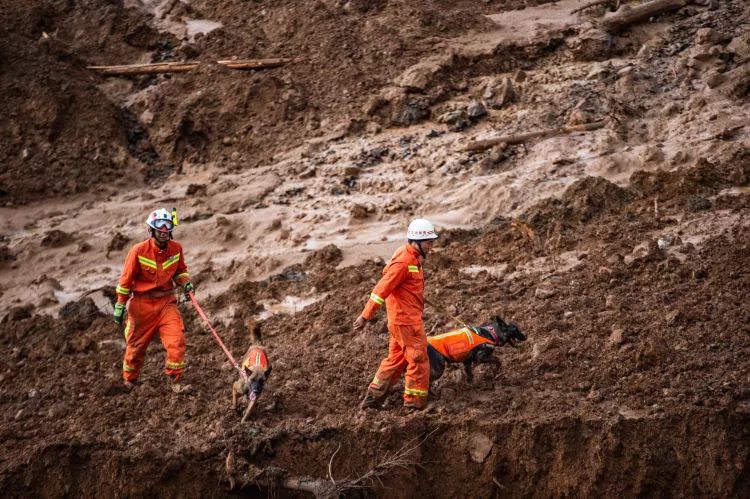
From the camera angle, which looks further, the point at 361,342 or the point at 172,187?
the point at 172,187

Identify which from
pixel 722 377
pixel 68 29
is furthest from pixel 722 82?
pixel 68 29

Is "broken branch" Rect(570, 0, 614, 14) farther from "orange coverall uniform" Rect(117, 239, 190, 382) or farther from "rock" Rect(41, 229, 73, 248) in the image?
"orange coverall uniform" Rect(117, 239, 190, 382)

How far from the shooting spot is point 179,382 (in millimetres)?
7477

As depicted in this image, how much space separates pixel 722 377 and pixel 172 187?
1066 centimetres

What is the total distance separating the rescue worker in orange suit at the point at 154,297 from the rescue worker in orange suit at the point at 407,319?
6.80ft

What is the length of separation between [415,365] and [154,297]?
279 centimetres

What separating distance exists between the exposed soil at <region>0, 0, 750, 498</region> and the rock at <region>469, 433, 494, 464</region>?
0.02 meters

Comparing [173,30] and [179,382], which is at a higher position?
[173,30]

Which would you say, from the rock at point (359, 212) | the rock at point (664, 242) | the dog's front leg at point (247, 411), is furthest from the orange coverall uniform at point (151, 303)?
the rock at point (664, 242)

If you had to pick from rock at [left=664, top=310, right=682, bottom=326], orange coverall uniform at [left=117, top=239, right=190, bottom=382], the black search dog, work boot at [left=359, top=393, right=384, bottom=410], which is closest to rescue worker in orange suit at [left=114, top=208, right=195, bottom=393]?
orange coverall uniform at [left=117, top=239, right=190, bottom=382]

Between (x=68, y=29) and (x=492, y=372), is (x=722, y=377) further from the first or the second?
(x=68, y=29)

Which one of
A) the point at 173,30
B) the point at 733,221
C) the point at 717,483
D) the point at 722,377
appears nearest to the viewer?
the point at 717,483

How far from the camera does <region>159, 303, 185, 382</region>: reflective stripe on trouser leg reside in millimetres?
7137

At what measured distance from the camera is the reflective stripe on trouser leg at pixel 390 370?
6359mm
